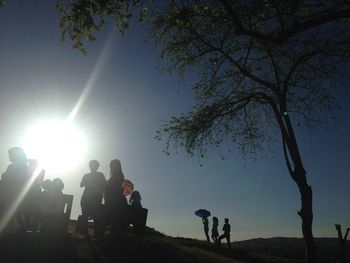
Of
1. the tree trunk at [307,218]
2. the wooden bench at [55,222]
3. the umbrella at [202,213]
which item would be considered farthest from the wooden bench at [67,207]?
the umbrella at [202,213]

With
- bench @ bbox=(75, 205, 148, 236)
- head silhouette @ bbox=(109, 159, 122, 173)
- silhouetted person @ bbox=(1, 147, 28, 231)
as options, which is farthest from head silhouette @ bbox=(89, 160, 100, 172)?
silhouetted person @ bbox=(1, 147, 28, 231)

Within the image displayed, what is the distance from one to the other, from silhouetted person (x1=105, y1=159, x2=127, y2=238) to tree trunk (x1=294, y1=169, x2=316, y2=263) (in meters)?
6.85

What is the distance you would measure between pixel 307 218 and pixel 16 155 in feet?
34.1

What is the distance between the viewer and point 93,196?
45.0 ft

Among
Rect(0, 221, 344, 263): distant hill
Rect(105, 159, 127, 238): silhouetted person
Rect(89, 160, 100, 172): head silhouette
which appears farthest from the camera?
Rect(105, 159, 127, 238): silhouetted person

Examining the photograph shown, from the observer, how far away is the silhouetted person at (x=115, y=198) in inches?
533

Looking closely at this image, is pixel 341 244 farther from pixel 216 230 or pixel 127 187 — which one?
pixel 127 187

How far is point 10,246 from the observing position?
11.0 m

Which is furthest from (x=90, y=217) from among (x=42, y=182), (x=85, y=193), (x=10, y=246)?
(x=10, y=246)

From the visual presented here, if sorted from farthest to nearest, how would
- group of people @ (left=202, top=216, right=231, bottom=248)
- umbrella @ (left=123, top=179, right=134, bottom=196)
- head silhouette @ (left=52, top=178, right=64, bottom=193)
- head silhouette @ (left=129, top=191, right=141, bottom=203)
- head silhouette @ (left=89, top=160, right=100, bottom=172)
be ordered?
group of people @ (left=202, top=216, right=231, bottom=248) < head silhouette @ (left=129, top=191, right=141, bottom=203) < umbrella @ (left=123, top=179, right=134, bottom=196) < head silhouette @ (left=89, top=160, right=100, bottom=172) < head silhouette @ (left=52, top=178, right=64, bottom=193)

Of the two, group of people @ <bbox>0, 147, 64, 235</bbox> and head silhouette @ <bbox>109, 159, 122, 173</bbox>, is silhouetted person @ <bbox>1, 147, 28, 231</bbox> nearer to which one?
group of people @ <bbox>0, 147, 64, 235</bbox>

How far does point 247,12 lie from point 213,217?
Result: 626 inches

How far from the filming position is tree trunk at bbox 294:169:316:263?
1569 centimetres

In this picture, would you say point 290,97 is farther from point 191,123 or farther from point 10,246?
point 10,246
